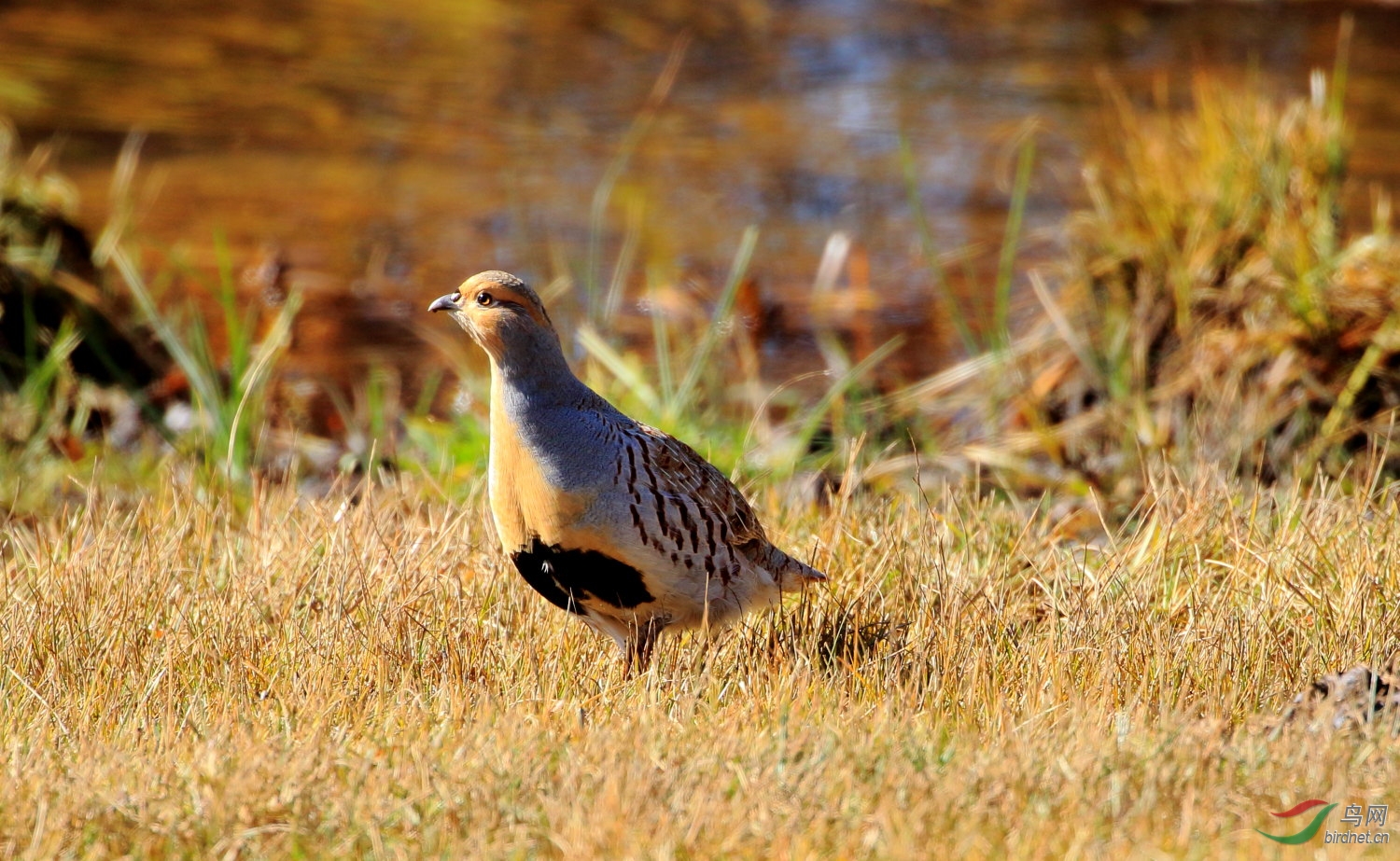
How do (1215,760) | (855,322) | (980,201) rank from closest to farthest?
1. (1215,760)
2. (855,322)
3. (980,201)

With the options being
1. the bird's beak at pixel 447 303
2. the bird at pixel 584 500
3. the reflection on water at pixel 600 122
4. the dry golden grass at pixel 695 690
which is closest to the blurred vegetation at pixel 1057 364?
the reflection on water at pixel 600 122

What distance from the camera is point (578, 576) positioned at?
4203 millimetres

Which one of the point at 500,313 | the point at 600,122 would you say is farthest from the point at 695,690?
the point at 600,122

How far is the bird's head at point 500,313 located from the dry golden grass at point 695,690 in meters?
0.90

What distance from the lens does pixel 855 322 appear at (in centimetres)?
975

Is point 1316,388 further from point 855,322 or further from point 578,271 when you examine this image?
point 578,271

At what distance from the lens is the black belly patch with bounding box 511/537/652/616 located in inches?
165

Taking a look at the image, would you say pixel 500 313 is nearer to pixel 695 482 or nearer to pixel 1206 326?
pixel 695 482

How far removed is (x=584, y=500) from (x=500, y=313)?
572 millimetres

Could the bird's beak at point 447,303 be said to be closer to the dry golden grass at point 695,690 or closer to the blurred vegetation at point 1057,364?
the dry golden grass at point 695,690

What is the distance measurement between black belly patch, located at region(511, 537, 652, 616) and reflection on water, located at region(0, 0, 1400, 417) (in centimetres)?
440

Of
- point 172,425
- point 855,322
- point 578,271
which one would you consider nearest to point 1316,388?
point 855,322

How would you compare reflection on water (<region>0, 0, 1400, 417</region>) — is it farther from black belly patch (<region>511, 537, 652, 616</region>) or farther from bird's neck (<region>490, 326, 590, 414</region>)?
black belly patch (<region>511, 537, 652, 616</region>)

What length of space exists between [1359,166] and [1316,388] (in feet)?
18.4
